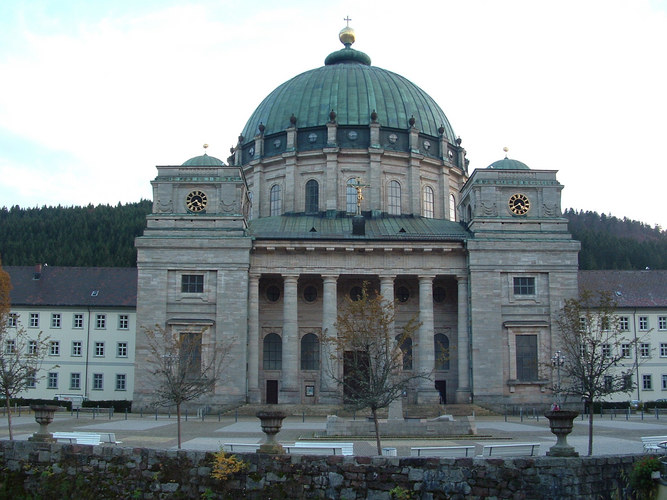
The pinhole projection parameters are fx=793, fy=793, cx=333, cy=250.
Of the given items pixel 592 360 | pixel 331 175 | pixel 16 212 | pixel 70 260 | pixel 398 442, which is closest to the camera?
pixel 592 360

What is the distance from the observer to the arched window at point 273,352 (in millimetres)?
58969

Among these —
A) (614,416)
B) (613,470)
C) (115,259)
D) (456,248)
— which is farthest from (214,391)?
(115,259)

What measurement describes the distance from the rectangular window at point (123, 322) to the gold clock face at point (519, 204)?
34646mm

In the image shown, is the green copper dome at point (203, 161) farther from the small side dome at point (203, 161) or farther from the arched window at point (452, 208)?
the arched window at point (452, 208)

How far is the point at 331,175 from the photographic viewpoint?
65.9 metres

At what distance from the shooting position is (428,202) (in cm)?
6819

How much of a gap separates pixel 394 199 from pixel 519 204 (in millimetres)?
12328

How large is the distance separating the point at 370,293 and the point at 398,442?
2689 cm

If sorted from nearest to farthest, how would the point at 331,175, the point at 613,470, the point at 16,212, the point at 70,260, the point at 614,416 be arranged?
1. the point at 613,470
2. the point at 614,416
3. the point at 331,175
4. the point at 70,260
5. the point at 16,212

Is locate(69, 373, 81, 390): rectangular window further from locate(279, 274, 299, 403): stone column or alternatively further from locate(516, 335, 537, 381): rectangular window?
locate(516, 335, 537, 381): rectangular window

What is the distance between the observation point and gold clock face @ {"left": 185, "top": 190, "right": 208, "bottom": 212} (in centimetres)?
5694

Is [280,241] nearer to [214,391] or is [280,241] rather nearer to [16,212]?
[214,391]

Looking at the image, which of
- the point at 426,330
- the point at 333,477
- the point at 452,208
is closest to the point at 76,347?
the point at 426,330

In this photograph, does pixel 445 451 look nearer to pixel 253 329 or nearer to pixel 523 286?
pixel 253 329
